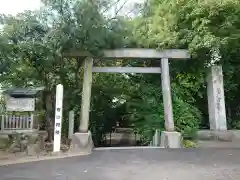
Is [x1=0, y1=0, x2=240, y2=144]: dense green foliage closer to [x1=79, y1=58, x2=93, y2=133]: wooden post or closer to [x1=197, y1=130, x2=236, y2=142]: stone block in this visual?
[x1=197, y1=130, x2=236, y2=142]: stone block

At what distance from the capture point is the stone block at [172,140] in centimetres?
977

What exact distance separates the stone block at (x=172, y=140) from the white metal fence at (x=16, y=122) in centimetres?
440

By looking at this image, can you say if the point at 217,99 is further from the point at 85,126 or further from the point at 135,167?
the point at 135,167

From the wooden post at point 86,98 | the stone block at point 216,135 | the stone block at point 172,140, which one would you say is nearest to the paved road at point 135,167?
the stone block at point 172,140

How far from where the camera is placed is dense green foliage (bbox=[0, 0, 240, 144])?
889 centimetres

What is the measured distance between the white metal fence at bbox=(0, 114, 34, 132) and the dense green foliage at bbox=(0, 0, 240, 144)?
3.24 ft

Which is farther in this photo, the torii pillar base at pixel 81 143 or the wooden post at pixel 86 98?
the wooden post at pixel 86 98

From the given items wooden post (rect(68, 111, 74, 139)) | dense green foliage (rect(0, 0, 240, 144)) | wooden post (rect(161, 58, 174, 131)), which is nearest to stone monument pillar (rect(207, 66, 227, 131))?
dense green foliage (rect(0, 0, 240, 144))

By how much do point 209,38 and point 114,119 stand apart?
571 centimetres

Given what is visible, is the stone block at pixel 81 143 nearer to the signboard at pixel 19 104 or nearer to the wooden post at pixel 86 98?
the wooden post at pixel 86 98

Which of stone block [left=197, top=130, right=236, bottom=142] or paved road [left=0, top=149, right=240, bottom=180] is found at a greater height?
stone block [left=197, top=130, right=236, bottom=142]

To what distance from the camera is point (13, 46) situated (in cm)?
885

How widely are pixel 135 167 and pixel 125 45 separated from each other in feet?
17.0

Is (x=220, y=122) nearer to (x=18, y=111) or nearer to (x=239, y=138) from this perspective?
(x=239, y=138)
